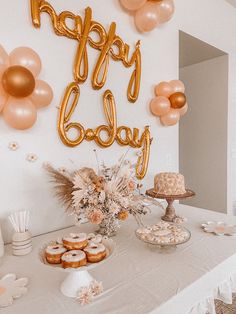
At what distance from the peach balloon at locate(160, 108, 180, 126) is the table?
998 mm

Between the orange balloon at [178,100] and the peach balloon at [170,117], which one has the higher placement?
the orange balloon at [178,100]

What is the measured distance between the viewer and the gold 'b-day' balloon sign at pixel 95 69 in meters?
1.38

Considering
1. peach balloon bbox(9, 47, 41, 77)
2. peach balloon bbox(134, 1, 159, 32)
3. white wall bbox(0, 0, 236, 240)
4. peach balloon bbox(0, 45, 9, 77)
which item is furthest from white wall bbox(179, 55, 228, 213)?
peach balloon bbox(0, 45, 9, 77)

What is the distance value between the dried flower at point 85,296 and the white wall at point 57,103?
0.66 metres

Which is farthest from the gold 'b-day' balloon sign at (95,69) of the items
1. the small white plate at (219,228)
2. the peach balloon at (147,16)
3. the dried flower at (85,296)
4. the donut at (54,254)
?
the dried flower at (85,296)

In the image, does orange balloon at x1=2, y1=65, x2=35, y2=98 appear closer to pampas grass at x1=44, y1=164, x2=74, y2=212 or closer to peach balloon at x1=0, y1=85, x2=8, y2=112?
peach balloon at x1=0, y1=85, x2=8, y2=112

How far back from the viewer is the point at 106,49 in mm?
1551

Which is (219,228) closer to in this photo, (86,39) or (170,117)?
(170,117)

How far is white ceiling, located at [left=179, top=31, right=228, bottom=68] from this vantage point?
2.37m

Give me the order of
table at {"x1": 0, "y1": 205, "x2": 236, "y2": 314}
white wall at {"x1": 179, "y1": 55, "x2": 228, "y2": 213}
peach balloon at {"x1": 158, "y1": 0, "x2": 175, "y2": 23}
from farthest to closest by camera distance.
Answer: white wall at {"x1": 179, "y1": 55, "x2": 228, "y2": 213}, peach balloon at {"x1": 158, "y1": 0, "x2": 175, "y2": 23}, table at {"x1": 0, "y1": 205, "x2": 236, "y2": 314}

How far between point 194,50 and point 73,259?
2.66 metres

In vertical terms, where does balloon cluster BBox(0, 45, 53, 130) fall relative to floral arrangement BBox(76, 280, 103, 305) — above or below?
above

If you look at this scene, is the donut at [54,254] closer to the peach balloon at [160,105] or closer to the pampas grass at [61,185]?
the pampas grass at [61,185]

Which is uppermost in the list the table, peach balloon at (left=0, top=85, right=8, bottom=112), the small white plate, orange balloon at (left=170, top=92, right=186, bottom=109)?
orange balloon at (left=170, top=92, right=186, bottom=109)
